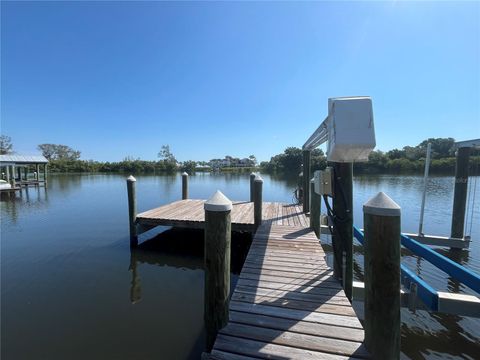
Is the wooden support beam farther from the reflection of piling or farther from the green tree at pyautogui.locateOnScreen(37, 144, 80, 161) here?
the green tree at pyautogui.locateOnScreen(37, 144, 80, 161)

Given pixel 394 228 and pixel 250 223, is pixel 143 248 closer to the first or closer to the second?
pixel 250 223

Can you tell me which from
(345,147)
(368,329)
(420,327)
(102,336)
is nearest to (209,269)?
(368,329)

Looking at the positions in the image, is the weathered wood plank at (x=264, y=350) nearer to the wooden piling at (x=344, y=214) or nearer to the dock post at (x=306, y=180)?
the wooden piling at (x=344, y=214)

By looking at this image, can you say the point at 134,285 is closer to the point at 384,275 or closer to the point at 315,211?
the point at 315,211

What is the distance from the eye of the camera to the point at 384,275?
1624 millimetres

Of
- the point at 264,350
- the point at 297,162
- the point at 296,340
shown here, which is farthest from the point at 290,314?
the point at 297,162

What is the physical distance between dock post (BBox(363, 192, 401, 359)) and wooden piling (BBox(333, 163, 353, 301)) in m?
0.95

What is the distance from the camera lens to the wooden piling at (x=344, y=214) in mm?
2625

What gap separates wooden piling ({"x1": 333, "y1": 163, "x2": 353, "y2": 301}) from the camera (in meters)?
2.62

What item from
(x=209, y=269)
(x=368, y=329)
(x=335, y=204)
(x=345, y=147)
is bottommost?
(x=368, y=329)

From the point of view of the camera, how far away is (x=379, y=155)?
1677 inches

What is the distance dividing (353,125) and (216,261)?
5.74 ft

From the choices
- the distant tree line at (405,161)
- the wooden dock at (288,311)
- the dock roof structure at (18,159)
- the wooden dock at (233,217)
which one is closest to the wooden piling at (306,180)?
the wooden dock at (233,217)

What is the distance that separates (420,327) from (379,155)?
150 feet
